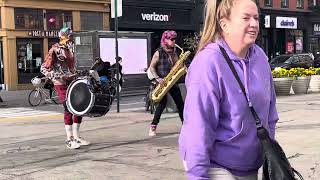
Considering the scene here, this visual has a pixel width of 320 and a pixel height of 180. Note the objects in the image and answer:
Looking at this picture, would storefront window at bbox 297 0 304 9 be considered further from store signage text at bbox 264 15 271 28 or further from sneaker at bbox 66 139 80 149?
sneaker at bbox 66 139 80 149

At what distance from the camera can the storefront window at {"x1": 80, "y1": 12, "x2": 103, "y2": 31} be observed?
2920 cm

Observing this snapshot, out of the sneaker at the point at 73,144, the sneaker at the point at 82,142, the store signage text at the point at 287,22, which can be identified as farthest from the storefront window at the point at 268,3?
the sneaker at the point at 73,144

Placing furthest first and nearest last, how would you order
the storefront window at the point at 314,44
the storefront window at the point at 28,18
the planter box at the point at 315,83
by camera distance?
the storefront window at the point at 314,44
the storefront window at the point at 28,18
the planter box at the point at 315,83

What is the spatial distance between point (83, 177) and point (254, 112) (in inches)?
154

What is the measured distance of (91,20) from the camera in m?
29.5

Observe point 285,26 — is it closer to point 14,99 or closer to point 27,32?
point 27,32

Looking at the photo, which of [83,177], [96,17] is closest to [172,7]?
[96,17]

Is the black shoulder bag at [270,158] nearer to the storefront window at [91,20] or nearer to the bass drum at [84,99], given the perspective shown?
the bass drum at [84,99]

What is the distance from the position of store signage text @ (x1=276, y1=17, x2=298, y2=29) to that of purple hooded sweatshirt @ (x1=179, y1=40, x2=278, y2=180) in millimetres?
39709

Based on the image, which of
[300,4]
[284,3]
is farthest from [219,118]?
[300,4]

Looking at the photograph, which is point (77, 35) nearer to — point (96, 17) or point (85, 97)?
point (96, 17)

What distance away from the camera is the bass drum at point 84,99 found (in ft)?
26.0

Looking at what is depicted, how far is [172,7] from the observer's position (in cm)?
3375

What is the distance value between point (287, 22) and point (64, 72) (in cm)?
3637
